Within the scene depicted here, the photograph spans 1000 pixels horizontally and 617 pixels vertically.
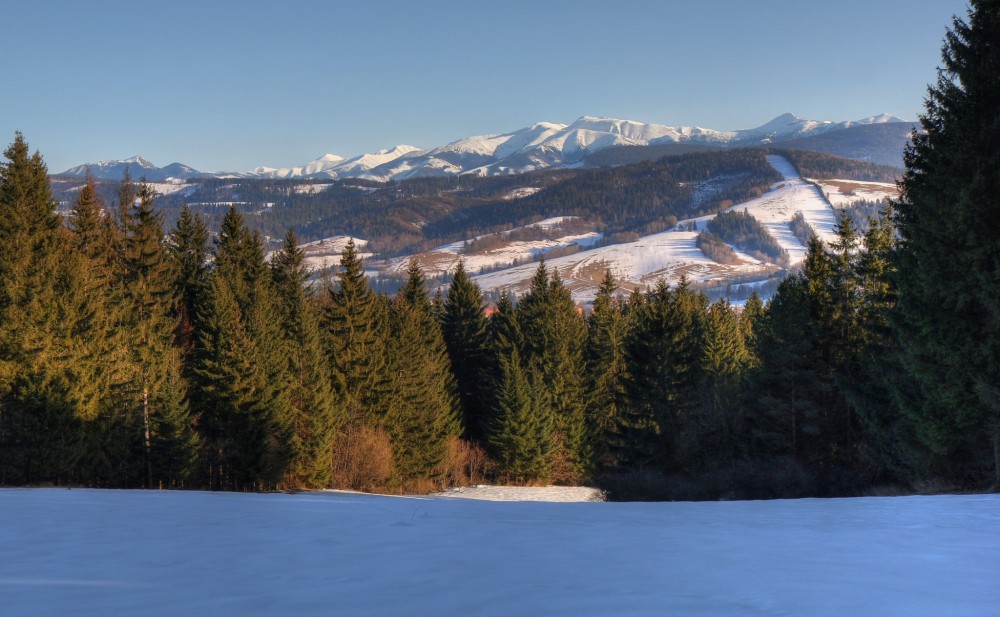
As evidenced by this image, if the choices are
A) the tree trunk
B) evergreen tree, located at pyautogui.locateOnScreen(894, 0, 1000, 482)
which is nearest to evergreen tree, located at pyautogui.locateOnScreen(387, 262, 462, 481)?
the tree trunk

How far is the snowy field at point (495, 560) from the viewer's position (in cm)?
471

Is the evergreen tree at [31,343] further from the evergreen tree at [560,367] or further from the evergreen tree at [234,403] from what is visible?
the evergreen tree at [560,367]

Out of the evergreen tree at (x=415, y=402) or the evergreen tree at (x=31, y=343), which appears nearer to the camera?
the evergreen tree at (x=31, y=343)

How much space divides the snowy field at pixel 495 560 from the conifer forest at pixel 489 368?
8.88 meters

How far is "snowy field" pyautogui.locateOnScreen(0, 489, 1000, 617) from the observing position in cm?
471

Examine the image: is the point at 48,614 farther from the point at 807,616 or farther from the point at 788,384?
the point at 788,384

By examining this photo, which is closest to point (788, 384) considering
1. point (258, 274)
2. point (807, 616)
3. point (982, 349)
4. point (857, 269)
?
point (857, 269)

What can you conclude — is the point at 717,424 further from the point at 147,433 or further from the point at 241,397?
the point at 147,433

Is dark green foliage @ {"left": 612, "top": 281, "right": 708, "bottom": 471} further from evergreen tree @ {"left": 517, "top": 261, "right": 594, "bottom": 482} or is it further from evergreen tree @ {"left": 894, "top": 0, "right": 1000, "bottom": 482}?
evergreen tree @ {"left": 894, "top": 0, "right": 1000, "bottom": 482}

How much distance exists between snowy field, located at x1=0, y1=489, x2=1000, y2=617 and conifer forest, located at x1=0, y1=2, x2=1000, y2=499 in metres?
8.88

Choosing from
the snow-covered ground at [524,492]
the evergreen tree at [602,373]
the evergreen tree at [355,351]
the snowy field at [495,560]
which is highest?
the snowy field at [495,560]

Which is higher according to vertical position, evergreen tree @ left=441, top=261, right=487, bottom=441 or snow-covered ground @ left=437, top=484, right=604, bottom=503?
evergreen tree @ left=441, top=261, right=487, bottom=441

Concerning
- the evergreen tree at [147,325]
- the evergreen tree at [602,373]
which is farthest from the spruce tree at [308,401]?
the evergreen tree at [602,373]

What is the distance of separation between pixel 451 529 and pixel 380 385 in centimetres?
3145
